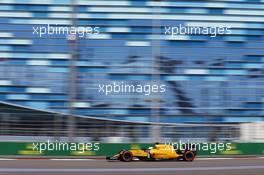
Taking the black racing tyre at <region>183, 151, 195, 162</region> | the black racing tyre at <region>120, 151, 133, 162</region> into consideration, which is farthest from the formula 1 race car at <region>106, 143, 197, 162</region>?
the black racing tyre at <region>120, 151, 133, 162</region>

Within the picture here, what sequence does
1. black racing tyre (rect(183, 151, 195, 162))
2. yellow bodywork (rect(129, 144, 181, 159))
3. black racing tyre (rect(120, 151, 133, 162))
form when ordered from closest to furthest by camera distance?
black racing tyre (rect(120, 151, 133, 162))
yellow bodywork (rect(129, 144, 181, 159))
black racing tyre (rect(183, 151, 195, 162))

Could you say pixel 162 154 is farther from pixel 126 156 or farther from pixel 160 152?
pixel 126 156

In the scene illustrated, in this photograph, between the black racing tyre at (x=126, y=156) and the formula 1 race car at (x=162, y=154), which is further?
the formula 1 race car at (x=162, y=154)

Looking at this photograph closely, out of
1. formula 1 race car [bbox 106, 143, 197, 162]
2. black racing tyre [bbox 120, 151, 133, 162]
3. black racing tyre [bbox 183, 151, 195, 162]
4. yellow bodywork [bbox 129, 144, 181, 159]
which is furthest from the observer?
black racing tyre [bbox 183, 151, 195, 162]

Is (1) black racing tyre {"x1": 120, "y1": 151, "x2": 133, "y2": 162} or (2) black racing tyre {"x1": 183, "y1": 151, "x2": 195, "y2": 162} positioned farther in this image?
(2) black racing tyre {"x1": 183, "y1": 151, "x2": 195, "y2": 162}

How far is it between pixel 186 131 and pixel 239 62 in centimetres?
2563

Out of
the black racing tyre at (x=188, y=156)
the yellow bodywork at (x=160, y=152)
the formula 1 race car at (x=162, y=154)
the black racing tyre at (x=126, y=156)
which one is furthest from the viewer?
the black racing tyre at (x=188, y=156)

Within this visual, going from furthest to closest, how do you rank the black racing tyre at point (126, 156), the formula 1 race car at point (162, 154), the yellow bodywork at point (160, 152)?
1. the yellow bodywork at point (160, 152)
2. the formula 1 race car at point (162, 154)
3. the black racing tyre at point (126, 156)

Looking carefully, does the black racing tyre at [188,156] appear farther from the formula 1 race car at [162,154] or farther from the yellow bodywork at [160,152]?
the yellow bodywork at [160,152]

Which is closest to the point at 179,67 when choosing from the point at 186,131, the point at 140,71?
the point at 140,71

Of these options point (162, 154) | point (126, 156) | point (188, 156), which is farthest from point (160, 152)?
point (126, 156)

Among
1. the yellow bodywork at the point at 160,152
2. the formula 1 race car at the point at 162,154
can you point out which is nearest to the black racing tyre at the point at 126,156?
the formula 1 race car at the point at 162,154

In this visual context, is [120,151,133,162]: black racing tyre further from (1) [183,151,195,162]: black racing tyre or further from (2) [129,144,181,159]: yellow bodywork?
(1) [183,151,195,162]: black racing tyre

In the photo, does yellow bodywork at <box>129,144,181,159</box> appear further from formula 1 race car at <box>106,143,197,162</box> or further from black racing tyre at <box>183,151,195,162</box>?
black racing tyre at <box>183,151,195,162</box>
